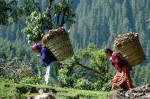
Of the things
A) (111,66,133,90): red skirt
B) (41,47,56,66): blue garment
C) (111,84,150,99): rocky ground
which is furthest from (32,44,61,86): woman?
(111,84,150,99): rocky ground

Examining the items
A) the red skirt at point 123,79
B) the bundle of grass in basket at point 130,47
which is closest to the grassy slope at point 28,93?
the red skirt at point 123,79

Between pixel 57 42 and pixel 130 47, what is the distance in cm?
201

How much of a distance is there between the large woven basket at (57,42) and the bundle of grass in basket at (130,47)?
144 cm

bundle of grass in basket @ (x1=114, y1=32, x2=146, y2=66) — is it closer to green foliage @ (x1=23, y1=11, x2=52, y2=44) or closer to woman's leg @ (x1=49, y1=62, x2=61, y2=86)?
woman's leg @ (x1=49, y1=62, x2=61, y2=86)

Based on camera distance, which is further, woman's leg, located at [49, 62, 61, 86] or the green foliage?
the green foliage

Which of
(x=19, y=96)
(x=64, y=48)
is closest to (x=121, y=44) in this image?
(x=64, y=48)

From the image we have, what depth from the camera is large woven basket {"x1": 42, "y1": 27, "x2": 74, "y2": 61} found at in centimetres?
852

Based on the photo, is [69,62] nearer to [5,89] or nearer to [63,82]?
[63,82]

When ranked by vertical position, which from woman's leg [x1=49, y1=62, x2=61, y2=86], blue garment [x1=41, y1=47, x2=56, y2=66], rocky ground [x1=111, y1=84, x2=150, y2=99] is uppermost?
blue garment [x1=41, y1=47, x2=56, y2=66]

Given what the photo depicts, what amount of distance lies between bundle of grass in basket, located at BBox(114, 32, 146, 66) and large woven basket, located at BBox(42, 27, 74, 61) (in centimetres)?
144

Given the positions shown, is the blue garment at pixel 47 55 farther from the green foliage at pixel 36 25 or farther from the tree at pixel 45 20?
the green foliage at pixel 36 25

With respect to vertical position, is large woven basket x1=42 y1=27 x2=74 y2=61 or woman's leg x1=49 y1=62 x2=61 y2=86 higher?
large woven basket x1=42 y1=27 x2=74 y2=61

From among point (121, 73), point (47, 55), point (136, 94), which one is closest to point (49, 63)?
point (47, 55)

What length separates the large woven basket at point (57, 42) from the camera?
27.9ft
